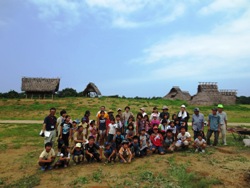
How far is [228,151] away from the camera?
9523 mm

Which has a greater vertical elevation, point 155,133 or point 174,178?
point 155,133

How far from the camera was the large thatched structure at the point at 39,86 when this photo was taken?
1321 inches

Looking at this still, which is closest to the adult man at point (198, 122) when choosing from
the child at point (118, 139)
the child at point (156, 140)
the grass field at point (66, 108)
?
the child at point (156, 140)

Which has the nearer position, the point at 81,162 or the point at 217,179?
the point at 217,179

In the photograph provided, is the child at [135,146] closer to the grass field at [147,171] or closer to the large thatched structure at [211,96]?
the grass field at [147,171]

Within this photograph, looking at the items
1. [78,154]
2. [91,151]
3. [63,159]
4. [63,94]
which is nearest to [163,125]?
[91,151]

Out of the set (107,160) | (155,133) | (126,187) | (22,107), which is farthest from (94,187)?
(22,107)

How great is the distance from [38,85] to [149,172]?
29.5 meters

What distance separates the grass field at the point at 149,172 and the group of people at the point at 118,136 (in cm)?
34

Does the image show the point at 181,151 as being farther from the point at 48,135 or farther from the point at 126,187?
the point at 48,135

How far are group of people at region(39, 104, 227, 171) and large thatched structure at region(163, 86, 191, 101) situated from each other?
34.1 m

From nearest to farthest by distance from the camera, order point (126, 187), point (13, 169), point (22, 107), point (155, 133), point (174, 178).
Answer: point (126, 187) < point (174, 178) < point (13, 169) < point (155, 133) < point (22, 107)

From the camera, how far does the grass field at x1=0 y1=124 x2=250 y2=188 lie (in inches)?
260

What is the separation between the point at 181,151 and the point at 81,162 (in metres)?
3.71
